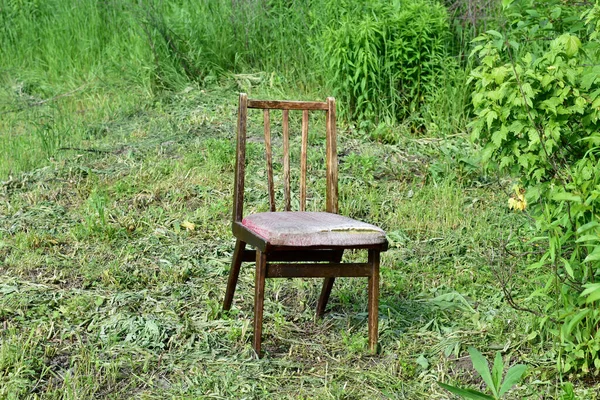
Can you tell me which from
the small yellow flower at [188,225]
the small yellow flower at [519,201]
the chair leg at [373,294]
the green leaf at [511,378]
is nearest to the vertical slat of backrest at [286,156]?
the chair leg at [373,294]

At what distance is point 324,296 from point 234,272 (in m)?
0.53

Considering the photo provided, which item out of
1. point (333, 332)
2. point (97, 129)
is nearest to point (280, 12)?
point (97, 129)

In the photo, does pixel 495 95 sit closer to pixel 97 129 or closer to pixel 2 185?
pixel 2 185

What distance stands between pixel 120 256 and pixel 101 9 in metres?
5.46

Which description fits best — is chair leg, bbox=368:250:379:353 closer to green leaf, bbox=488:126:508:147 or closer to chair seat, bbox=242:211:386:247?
chair seat, bbox=242:211:386:247

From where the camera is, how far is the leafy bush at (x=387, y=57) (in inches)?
292

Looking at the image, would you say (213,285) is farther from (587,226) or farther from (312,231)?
(587,226)

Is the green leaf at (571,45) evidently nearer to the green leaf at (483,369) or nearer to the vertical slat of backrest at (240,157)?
the vertical slat of backrest at (240,157)

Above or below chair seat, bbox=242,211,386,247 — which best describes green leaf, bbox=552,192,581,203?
above

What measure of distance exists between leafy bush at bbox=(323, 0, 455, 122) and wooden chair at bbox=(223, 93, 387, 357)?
109 inches

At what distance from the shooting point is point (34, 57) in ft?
34.3

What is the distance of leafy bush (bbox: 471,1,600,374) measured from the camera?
3.79 m

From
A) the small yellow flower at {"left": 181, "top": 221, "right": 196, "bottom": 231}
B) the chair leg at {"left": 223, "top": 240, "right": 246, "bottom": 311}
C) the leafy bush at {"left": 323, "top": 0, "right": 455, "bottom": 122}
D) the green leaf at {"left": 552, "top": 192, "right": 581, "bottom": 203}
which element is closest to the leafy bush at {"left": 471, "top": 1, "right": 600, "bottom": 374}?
the green leaf at {"left": 552, "top": 192, "right": 581, "bottom": 203}

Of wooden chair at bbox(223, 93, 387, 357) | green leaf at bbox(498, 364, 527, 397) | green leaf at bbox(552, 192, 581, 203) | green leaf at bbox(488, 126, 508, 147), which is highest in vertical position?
green leaf at bbox(488, 126, 508, 147)
